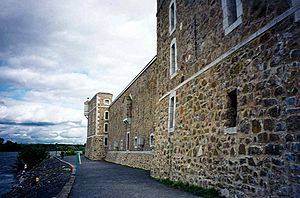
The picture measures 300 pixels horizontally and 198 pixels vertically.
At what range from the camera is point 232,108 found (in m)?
6.56

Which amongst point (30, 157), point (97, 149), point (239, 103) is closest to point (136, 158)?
point (239, 103)

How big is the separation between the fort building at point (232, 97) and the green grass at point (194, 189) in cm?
16

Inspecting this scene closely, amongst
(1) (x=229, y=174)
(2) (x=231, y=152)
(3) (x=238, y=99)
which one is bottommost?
(1) (x=229, y=174)

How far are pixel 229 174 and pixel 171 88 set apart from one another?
532cm

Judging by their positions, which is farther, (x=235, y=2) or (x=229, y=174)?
(x=235, y=2)

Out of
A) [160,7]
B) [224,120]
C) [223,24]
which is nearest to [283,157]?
[224,120]

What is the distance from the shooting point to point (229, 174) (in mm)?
6289

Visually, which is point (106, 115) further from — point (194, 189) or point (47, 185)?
point (194, 189)

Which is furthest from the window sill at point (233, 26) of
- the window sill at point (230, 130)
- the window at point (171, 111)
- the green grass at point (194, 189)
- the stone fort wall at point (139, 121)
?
the stone fort wall at point (139, 121)

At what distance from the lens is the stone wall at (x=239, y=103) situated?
184 inches

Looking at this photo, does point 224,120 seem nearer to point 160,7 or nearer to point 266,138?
point 266,138

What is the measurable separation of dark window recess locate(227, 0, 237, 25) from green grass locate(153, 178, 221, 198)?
14.0ft

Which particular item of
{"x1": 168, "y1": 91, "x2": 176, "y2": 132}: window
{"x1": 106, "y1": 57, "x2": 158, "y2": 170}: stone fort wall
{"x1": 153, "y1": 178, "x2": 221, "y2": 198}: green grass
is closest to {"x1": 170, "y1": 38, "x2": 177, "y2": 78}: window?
{"x1": 168, "y1": 91, "x2": 176, "y2": 132}: window

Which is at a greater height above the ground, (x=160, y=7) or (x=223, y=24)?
(x=160, y=7)
